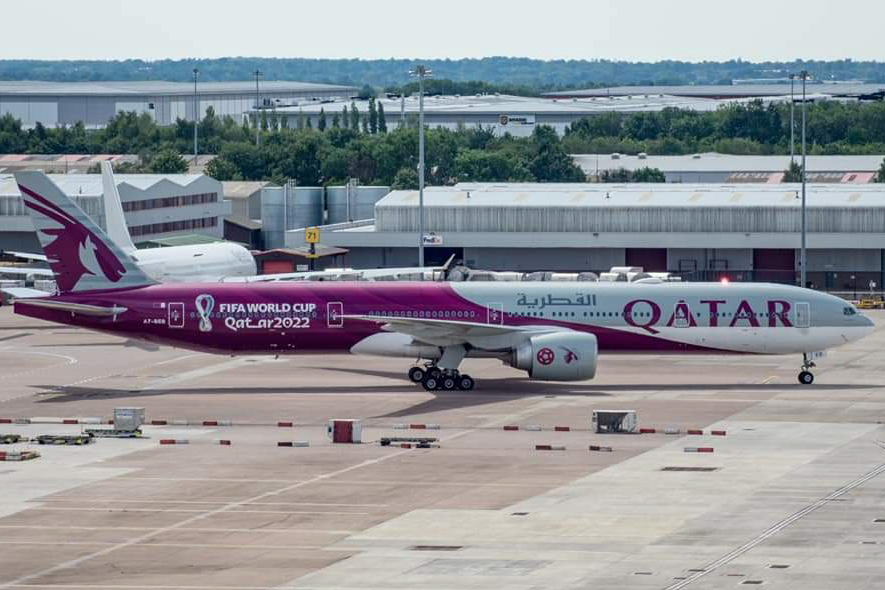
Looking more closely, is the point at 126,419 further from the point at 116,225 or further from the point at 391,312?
the point at 116,225

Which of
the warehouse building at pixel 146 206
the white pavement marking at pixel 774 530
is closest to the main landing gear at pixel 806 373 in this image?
the white pavement marking at pixel 774 530

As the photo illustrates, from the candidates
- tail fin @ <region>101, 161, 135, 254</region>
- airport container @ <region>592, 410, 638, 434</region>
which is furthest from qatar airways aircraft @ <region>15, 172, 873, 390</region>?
tail fin @ <region>101, 161, 135, 254</region>

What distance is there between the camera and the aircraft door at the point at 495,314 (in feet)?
268

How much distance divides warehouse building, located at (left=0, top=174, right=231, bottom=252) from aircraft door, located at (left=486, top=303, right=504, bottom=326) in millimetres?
67825

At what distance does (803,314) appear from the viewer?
270 ft

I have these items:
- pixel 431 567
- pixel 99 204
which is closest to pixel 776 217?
pixel 99 204

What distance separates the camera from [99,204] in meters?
146

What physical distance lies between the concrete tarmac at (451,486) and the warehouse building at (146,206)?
6029 cm

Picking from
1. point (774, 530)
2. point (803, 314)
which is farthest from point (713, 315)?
point (774, 530)

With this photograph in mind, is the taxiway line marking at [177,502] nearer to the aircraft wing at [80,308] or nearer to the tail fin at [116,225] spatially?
the aircraft wing at [80,308]

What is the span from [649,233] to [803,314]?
190 ft

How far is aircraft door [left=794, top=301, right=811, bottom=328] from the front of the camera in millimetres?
82188

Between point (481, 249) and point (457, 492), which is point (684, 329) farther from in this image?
point (481, 249)

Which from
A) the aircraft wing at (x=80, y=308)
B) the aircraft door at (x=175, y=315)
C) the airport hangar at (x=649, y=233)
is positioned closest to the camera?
the aircraft wing at (x=80, y=308)
